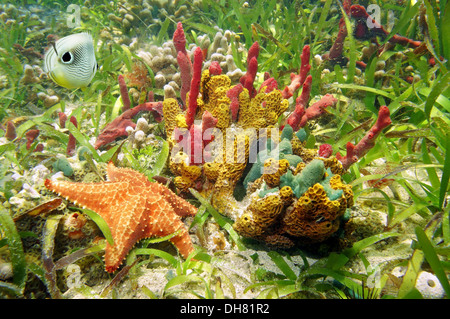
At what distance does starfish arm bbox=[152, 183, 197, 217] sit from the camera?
7.61 feet

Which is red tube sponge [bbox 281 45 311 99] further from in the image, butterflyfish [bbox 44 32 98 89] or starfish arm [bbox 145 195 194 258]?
butterflyfish [bbox 44 32 98 89]

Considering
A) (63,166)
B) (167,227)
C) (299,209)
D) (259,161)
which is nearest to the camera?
(299,209)

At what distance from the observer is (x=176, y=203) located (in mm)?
2346

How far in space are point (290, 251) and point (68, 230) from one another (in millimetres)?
2114

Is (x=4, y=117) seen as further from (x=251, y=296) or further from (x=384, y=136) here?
(x=384, y=136)

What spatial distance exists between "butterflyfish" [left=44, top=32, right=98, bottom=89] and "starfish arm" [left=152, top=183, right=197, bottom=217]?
57.4 inches

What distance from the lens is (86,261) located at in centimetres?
214

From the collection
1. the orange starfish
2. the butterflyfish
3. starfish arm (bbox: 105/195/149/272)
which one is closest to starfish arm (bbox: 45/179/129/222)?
the orange starfish

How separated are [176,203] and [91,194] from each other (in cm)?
78

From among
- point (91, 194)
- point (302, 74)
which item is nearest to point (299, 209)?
point (91, 194)

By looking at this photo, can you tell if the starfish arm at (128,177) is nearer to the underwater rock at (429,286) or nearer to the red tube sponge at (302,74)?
the red tube sponge at (302,74)

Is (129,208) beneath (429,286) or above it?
above

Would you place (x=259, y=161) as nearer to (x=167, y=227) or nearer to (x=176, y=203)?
(x=176, y=203)

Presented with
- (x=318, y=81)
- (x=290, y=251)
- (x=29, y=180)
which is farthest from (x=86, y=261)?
(x=318, y=81)
